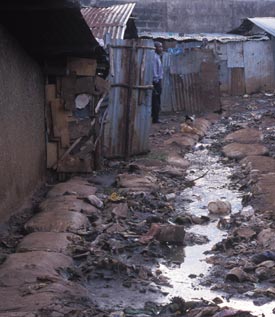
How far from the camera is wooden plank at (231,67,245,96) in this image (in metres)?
21.8

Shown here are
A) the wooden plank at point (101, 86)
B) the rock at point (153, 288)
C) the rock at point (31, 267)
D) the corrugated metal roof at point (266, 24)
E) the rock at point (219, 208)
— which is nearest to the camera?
the rock at point (31, 267)

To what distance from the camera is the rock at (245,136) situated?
12.7 m

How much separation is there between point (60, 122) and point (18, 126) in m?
1.42

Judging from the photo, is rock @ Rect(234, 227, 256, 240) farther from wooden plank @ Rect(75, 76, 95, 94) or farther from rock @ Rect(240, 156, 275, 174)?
wooden plank @ Rect(75, 76, 95, 94)

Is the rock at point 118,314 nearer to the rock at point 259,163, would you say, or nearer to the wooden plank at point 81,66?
the wooden plank at point 81,66

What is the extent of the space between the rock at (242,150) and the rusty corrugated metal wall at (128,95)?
5.87 feet

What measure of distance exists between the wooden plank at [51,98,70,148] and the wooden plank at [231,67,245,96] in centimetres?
1393

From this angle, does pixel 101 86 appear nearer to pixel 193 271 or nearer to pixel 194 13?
pixel 193 271

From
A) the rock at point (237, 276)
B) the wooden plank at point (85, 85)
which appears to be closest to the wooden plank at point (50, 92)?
the wooden plank at point (85, 85)

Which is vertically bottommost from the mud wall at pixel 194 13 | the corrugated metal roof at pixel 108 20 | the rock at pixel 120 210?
the rock at pixel 120 210

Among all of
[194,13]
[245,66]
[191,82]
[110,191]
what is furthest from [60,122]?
[194,13]

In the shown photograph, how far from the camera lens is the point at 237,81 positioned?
2183cm

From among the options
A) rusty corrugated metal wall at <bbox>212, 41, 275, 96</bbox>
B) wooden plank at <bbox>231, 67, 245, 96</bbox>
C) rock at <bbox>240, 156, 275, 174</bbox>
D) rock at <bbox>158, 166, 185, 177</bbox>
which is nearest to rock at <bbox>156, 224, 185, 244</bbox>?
rock at <bbox>158, 166, 185, 177</bbox>

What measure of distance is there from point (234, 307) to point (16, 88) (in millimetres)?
3750
